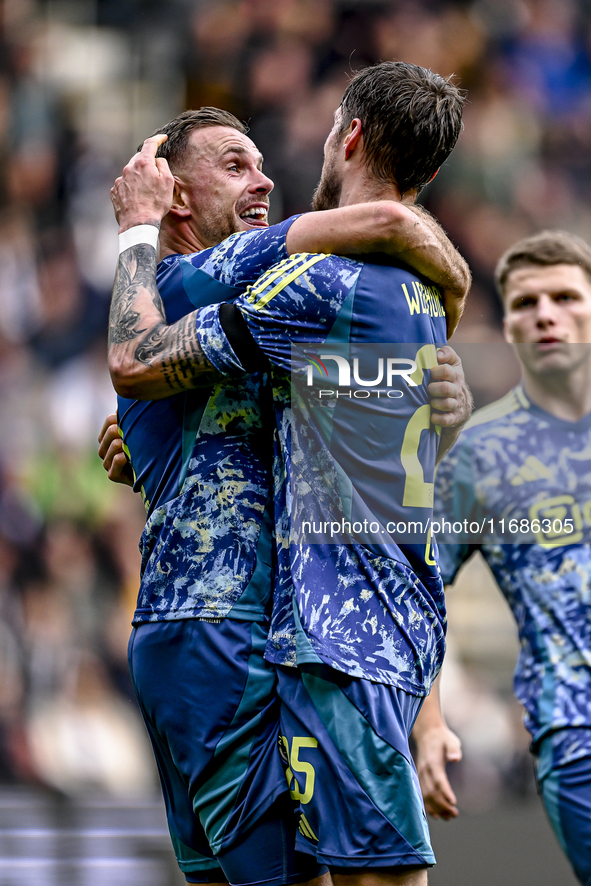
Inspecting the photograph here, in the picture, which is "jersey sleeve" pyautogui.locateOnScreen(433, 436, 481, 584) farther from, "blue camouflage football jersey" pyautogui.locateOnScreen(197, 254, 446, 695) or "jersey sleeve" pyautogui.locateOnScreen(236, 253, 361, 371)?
"jersey sleeve" pyautogui.locateOnScreen(236, 253, 361, 371)

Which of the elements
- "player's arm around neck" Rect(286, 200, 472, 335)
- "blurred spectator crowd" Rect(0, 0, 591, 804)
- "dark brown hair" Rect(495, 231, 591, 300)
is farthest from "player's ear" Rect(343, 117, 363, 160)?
"blurred spectator crowd" Rect(0, 0, 591, 804)

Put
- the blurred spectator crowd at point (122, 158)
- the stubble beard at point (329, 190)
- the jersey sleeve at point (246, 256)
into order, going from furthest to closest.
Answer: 1. the blurred spectator crowd at point (122, 158)
2. the stubble beard at point (329, 190)
3. the jersey sleeve at point (246, 256)

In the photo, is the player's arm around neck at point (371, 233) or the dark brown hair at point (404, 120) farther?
the dark brown hair at point (404, 120)

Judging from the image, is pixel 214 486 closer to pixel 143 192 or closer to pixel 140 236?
pixel 140 236

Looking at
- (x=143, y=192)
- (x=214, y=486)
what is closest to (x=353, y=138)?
(x=143, y=192)

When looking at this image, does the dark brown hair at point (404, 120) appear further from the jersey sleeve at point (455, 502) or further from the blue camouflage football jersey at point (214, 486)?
the jersey sleeve at point (455, 502)

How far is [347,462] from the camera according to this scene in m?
2.06

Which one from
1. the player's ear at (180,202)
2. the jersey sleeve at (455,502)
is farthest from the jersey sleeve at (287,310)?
the jersey sleeve at (455,502)

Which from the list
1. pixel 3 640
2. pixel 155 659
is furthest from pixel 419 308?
pixel 3 640

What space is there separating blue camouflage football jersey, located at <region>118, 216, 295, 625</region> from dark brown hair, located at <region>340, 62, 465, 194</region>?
301 millimetres

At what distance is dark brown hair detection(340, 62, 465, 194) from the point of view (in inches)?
87.4

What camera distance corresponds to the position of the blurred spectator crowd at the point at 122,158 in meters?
6.23

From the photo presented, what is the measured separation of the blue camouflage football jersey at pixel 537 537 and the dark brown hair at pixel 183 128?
51.3 inches

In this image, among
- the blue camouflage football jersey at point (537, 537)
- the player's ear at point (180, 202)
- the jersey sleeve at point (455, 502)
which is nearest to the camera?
the player's ear at point (180, 202)
